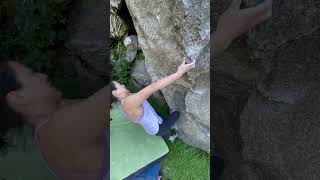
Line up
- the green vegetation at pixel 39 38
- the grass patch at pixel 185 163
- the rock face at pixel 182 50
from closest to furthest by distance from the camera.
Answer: the green vegetation at pixel 39 38 < the rock face at pixel 182 50 < the grass patch at pixel 185 163

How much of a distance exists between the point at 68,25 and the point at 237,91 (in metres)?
0.57

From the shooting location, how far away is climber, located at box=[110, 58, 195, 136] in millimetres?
1506

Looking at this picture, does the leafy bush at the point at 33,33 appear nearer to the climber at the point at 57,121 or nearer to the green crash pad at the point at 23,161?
the climber at the point at 57,121

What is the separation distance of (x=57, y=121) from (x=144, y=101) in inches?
10.5

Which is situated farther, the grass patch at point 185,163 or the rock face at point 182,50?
the grass patch at point 185,163

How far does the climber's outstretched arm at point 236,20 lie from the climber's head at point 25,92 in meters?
0.52

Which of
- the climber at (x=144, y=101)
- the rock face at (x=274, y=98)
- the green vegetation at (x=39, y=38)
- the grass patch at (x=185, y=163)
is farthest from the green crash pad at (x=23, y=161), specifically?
the rock face at (x=274, y=98)

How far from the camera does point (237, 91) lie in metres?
1.58

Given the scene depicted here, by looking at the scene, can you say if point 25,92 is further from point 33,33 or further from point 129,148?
point 129,148

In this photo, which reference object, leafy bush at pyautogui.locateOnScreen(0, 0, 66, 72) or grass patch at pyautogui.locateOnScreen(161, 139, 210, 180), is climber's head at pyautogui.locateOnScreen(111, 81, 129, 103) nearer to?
leafy bush at pyautogui.locateOnScreen(0, 0, 66, 72)

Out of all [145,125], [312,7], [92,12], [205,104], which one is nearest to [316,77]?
[312,7]

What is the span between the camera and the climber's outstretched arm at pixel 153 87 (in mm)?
1500

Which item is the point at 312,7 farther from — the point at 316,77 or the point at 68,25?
the point at 68,25

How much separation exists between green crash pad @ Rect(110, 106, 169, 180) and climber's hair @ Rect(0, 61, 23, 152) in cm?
30
